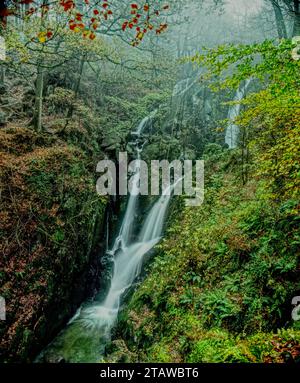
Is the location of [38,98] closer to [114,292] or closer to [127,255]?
[127,255]

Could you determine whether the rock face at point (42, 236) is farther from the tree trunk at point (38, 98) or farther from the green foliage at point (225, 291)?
the green foliage at point (225, 291)

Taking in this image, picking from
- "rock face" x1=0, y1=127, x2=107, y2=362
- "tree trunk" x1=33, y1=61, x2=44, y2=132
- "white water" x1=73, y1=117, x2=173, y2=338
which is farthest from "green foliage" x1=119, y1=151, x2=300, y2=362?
"tree trunk" x1=33, y1=61, x2=44, y2=132

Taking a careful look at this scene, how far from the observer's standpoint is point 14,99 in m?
14.3

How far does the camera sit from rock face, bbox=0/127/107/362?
333 inches

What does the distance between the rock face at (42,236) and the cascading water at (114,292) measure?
0.52 meters

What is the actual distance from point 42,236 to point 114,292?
4563 millimetres

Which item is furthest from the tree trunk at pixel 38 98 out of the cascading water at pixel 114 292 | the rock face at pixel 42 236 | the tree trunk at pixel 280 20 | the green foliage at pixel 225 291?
the tree trunk at pixel 280 20

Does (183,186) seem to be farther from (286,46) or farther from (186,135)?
(286,46)

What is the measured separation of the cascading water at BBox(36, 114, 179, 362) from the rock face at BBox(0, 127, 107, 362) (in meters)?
0.52

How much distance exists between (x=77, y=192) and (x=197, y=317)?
7192mm

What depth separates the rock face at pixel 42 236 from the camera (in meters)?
8.45

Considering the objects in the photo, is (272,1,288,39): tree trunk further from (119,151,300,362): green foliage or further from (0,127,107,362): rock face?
(0,127,107,362): rock face

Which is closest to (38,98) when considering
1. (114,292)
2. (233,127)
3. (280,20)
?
(114,292)

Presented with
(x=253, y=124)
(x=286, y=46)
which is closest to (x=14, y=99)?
(x=253, y=124)
